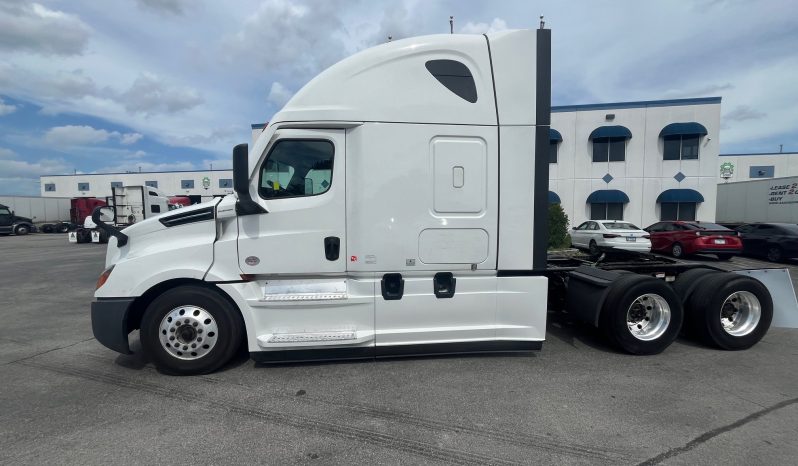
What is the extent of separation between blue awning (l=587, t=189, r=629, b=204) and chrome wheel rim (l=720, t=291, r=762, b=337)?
1683 centimetres

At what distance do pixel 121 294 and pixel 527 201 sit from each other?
4.35 metres

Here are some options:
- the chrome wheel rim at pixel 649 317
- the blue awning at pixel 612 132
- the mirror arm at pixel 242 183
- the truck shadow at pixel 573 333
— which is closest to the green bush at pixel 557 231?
the blue awning at pixel 612 132

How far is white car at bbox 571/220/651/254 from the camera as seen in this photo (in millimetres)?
13219

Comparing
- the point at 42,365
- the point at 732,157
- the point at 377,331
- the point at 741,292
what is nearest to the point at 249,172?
the point at 377,331

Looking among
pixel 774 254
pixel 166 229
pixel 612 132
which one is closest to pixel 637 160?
pixel 612 132

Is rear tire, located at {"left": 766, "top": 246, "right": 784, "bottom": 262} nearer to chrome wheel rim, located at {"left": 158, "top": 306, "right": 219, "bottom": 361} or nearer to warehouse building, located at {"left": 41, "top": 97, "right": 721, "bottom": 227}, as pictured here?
warehouse building, located at {"left": 41, "top": 97, "right": 721, "bottom": 227}

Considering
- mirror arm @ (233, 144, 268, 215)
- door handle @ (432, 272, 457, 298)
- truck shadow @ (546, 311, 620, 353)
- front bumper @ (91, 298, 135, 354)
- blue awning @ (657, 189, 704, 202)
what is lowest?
truck shadow @ (546, 311, 620, 353)

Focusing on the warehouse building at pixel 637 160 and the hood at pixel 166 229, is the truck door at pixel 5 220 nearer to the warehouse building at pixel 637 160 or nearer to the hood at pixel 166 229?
the hood at pixel 166 229

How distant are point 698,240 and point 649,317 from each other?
11.0m

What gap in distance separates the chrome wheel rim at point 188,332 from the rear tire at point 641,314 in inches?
177

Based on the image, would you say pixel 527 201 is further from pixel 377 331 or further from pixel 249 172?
pixel 249 172

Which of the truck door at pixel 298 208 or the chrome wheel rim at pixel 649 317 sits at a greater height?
the truck door at pixel 298 208

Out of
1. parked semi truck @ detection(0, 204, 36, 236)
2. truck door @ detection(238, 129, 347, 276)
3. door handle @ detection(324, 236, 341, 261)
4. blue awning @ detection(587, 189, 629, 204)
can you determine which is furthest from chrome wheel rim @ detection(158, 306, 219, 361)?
parked semi truck @ detection(0, 204, 36, 236)

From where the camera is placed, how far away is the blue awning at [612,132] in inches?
782
